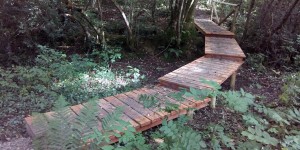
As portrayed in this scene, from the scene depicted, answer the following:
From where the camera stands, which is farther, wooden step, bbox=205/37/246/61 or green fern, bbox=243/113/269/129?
wooden step, bbox=205/37/246/61

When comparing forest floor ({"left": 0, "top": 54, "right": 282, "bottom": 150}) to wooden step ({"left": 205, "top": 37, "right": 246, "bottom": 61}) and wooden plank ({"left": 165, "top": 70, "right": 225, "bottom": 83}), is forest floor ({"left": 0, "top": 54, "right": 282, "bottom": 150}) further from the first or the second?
wooden step ({"left": 205, "top": 37, "right": 246, "bottom": 61})

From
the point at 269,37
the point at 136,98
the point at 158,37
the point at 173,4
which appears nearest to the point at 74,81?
the point at 136,98

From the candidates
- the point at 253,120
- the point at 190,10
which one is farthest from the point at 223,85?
the point at 253,120

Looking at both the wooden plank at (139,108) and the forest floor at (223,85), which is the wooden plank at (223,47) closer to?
the forest floor at (223,85)

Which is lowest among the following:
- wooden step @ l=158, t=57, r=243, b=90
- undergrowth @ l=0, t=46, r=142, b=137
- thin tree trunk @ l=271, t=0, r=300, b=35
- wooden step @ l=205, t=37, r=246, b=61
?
undergrowth @ l=0, t=46, r=142, b=137

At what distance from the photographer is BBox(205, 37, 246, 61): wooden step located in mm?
5578

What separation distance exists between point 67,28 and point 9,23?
1.41 metres

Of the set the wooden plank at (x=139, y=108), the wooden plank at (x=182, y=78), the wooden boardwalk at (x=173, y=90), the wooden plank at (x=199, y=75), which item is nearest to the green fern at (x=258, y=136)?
the wooden boardwalk at (x=173, y=90)

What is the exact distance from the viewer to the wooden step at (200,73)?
3984 millimetres

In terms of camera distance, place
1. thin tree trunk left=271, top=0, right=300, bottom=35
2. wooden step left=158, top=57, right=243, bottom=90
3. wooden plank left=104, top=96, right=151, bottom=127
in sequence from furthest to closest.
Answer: thin tree trunk left=271, top=0, right=300, bottom=35 < wooden step left=158, top=57, right=243, bottom=90 < wooden plank left=104, top=96, right=151, bottom=127

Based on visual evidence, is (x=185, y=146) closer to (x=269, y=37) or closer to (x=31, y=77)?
(x=31, y=77)

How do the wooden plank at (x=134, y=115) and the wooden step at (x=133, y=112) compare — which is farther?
the wooden plank at (x=134, y=115)

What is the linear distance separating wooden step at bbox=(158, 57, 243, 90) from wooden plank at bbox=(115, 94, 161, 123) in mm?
816

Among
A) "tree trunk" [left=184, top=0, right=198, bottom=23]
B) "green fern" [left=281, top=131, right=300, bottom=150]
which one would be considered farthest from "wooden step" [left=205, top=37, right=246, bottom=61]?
"green fern" [left=281, top=131, right=300, bottom=150]
